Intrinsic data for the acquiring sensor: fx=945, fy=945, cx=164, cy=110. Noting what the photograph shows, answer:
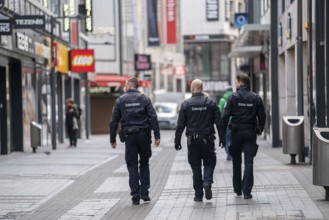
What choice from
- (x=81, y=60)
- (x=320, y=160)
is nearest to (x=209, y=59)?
(x=81, y=60)

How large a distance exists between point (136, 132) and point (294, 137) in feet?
25.3

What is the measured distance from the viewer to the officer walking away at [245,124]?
14031 mm

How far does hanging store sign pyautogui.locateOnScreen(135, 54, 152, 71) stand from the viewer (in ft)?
225

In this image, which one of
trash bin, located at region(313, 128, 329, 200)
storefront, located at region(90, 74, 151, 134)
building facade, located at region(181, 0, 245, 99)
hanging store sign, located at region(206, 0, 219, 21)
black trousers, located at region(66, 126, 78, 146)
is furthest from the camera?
building facade, located at region(181, 0, 245, 99)

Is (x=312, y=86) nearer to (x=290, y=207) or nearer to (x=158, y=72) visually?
(x=290, y=207)

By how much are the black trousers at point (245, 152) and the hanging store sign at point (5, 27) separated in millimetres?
9314

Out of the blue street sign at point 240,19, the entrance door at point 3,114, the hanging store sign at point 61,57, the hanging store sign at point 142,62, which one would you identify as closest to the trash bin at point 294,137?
the entrance door at point 3,114

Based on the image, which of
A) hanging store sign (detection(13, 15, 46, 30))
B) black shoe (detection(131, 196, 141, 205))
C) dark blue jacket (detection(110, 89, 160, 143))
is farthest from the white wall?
black shoe (detection(131, 196, 141, 205))

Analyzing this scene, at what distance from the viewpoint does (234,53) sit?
43.7 metres

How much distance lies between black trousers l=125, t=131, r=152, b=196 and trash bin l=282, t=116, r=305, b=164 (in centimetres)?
734

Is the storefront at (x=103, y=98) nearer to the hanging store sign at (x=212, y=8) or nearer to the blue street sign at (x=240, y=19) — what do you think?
the hanging store sign at (x=212, y=8)

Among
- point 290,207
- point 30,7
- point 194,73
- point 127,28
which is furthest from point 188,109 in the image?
point 194,73

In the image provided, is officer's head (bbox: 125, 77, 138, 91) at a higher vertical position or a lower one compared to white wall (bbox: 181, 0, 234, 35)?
lower

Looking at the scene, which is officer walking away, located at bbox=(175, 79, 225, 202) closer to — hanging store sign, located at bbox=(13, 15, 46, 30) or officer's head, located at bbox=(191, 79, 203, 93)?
officer's head, located at bbox=(191, 79, 203, 93)
